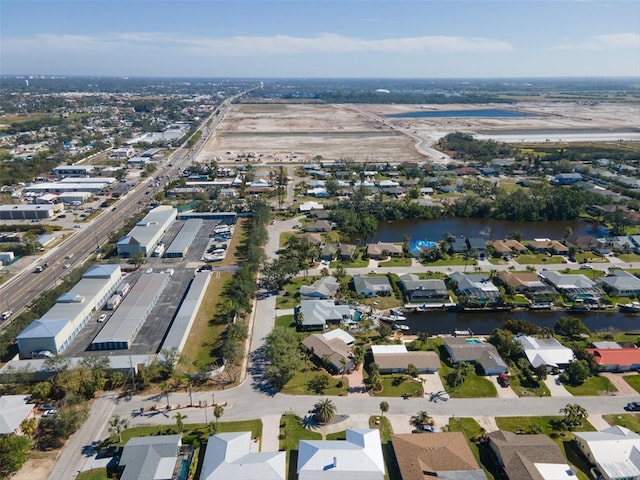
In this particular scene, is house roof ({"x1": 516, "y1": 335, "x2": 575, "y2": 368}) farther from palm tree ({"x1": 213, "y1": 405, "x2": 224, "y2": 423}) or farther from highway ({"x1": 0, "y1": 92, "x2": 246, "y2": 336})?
highway ({"x1": 0, "y1": 92, "x2": 246, "y2": 336})

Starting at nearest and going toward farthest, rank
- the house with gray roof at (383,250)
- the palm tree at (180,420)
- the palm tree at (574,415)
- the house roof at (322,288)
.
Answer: the palm tree at (180,420)
the palm tree at (574,415)
the house roof at (322,288)
the house with gray roof at (383,250)

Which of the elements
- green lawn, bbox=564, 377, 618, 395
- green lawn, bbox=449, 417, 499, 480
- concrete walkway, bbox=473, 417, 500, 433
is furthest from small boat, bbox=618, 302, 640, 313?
green lawn, bbox=449, 417, 499, 480

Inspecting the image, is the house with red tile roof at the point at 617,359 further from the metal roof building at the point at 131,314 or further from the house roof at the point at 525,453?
the metal roof building at the point at 131,314

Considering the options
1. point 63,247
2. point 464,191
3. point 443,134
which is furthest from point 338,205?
point 443,134

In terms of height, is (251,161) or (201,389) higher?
(251,161)

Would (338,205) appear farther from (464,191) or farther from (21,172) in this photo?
(21,172)

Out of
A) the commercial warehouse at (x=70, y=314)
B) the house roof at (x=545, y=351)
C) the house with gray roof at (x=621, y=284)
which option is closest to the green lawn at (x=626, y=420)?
the house roof at (x=545, y=351)
